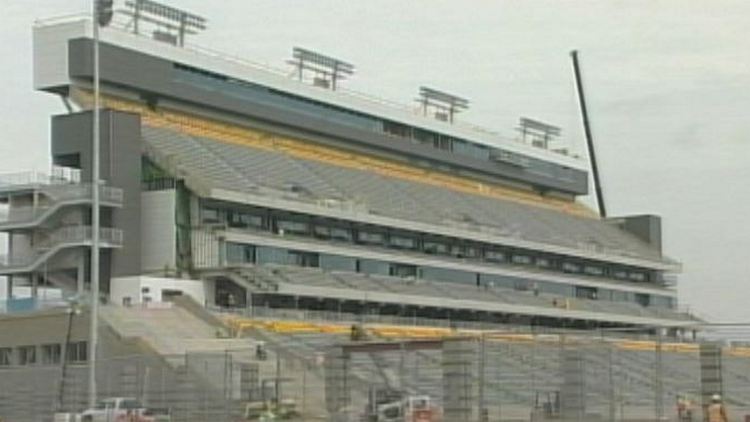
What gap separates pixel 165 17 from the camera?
83562mm

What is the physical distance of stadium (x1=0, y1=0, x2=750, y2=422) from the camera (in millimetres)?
37031

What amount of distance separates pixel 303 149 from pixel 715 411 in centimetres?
6117

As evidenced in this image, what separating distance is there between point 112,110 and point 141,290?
10.2 m

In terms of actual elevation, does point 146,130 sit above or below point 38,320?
above

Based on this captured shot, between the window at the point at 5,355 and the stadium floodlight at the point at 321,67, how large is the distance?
112ft

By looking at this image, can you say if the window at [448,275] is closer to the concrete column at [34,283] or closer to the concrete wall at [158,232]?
the concrete wall at [158,232]

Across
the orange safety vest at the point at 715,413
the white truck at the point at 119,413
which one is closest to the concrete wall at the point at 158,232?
the white truck at the point at 119,413

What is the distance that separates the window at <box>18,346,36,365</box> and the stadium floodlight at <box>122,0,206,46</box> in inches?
926

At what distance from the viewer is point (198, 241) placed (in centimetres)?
7200

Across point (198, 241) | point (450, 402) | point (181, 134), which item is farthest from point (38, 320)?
point (450, 402)

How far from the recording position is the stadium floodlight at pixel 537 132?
392 ft

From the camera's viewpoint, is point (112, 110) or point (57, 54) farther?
point (57, 54)

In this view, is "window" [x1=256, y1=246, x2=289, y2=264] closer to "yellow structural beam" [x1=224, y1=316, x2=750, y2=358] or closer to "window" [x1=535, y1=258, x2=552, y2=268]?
"yellow structural beam" [x1=224, y1=316, x2=750, y2=358]

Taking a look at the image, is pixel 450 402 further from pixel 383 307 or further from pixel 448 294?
pixel 448 294
